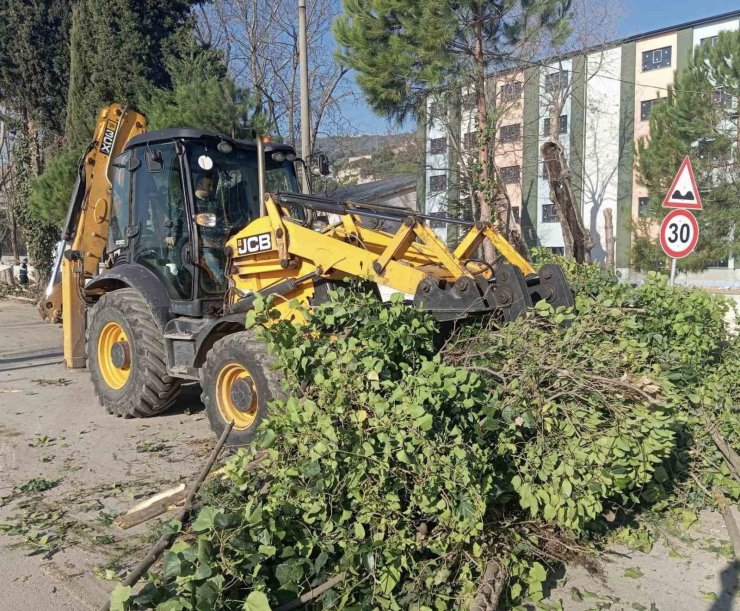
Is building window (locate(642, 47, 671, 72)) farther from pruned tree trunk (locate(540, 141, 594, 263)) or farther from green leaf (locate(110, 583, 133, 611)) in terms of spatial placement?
green leaf (locate(110, 583, 133, 611))

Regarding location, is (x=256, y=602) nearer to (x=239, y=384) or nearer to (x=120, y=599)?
(x=120, y=599)

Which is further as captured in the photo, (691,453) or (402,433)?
(691,453)

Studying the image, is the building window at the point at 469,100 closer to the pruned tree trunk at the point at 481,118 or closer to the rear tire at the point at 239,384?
the pruned tree trunk at the point at 481,118

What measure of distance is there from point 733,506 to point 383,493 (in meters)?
2.83

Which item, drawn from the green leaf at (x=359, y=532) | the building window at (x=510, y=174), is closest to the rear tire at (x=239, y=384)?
the green leaf at (x=359, y=532)

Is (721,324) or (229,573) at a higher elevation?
(721,324)

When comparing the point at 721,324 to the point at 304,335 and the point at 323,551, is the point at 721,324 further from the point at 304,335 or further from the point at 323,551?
the point at 323,551

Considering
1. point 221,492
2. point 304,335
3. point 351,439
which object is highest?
point 304,335

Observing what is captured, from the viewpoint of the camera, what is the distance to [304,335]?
410 cm

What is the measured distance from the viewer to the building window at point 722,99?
23.5m

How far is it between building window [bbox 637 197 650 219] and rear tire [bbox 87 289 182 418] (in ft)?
77.5

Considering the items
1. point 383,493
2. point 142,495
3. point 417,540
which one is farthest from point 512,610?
point 142,495

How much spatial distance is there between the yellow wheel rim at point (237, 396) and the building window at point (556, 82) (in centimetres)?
2558

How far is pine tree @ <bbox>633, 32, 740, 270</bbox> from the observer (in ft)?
76.7
